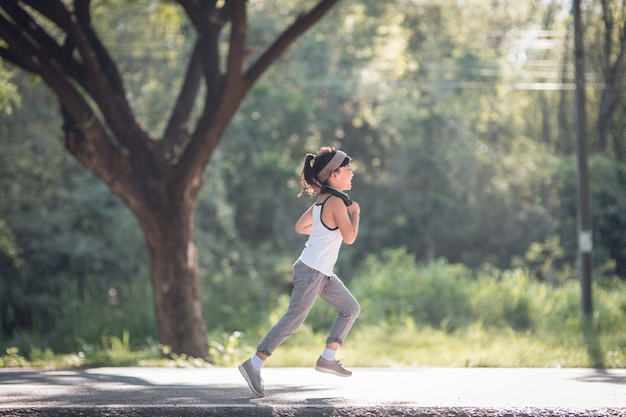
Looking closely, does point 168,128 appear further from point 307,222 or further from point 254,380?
point 254,380

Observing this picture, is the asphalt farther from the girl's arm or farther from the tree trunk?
the tree trunk

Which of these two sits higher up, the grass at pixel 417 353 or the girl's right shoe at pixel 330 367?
the girl's right shoe at pixel 330 367

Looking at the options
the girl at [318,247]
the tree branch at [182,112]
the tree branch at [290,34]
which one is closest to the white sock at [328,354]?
the girl at [318,247]

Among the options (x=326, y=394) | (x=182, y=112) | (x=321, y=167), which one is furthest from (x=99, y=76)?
(x=326, y=394)

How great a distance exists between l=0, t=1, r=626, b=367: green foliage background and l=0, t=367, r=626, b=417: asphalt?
624 centimetres

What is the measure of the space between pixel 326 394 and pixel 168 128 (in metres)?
6.72

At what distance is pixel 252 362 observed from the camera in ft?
22.4

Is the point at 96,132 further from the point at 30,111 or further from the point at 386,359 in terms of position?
the point at 30,111

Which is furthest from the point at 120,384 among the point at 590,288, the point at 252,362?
the point at 590,288

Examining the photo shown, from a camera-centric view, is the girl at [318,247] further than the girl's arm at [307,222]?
No

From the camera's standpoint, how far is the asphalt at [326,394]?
19.8 ft

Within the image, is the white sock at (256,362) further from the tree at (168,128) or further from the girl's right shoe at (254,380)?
the tree at (168,128)

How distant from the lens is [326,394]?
6914 mm

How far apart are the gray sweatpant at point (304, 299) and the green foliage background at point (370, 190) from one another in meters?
7.91
